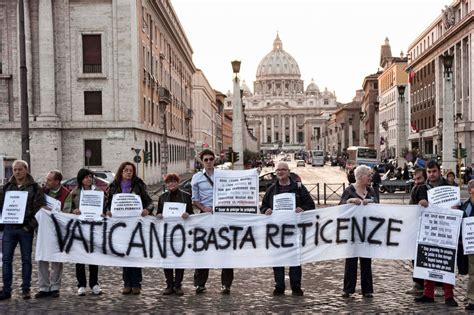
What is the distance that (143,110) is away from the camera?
1732 inches

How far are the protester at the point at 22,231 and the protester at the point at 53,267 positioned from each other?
7.4 inches

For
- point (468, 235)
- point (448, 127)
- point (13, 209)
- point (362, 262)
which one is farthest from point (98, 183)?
point (448, 127)

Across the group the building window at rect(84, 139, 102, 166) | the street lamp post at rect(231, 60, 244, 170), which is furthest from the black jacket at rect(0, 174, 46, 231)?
the building window at rect(84, 139, 102, 166)

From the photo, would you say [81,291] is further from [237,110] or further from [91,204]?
[237,110]

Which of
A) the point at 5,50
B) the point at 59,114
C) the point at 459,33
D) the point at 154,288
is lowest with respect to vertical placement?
the point at 154,288

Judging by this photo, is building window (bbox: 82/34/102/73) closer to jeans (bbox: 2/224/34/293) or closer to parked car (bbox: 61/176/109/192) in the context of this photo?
parked car (bbox: 61/176/109/192)

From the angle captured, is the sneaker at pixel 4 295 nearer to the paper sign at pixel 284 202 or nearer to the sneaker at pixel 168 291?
the sneaker at pixel 168 291

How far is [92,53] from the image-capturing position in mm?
40531

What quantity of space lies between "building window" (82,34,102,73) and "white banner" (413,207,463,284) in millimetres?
32999

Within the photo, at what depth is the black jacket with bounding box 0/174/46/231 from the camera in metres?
10.1

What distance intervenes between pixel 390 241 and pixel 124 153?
31.6 meters

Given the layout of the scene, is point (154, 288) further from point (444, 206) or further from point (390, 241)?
point (444, 206)

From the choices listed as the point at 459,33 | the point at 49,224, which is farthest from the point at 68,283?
the point at 459,33

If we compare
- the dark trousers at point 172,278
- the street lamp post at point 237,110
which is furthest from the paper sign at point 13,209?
the street lamp post at point 237,110
